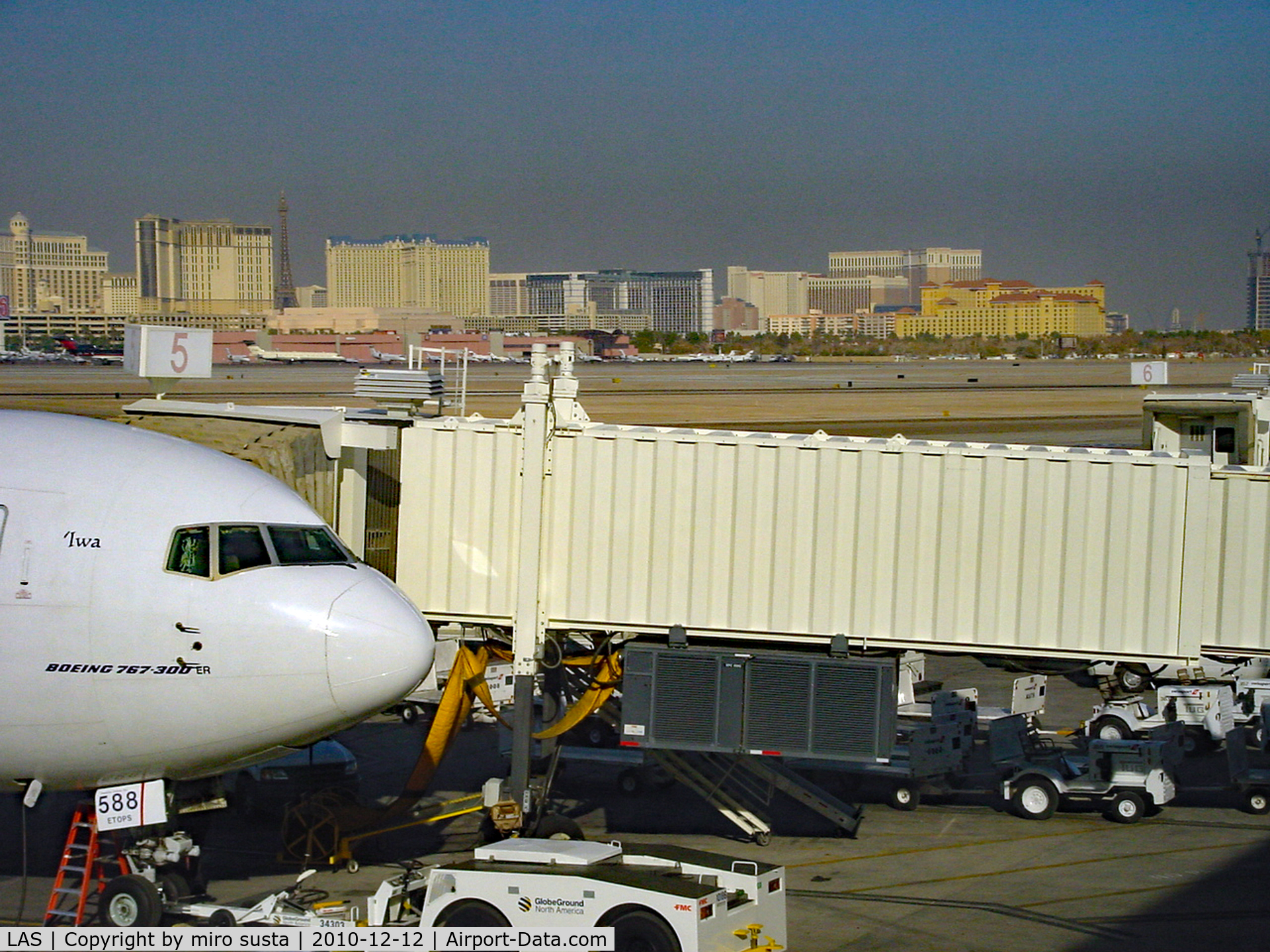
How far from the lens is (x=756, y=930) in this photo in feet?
48.6

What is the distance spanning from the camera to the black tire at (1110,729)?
26875 mm

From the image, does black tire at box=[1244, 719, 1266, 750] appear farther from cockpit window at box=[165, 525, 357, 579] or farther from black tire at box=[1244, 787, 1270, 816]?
cockpit window at box=[165, 525, 357, 579]

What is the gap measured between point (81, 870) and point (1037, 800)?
14.5 meters

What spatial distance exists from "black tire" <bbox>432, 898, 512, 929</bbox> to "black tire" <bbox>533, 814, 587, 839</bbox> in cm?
Result: 350

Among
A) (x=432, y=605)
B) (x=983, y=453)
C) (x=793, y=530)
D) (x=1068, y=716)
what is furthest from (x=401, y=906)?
(x=1068, y=716)

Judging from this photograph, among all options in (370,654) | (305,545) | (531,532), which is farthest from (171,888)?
(531,532)

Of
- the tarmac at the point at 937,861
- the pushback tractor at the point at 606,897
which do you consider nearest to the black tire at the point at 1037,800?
the tarmac at the point at 937,861

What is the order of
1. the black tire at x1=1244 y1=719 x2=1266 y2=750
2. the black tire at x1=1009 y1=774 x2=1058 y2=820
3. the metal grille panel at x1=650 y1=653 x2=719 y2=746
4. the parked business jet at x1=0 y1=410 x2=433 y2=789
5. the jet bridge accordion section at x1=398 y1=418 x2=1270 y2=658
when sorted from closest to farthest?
the parked business jet at x1=0 y1=410 x2=433 y2=789 < the metal grille panel at x1=650 y1=653 x2=719 y2=746 < the jet bridge accordion section at x1=398 y1=418 x2=1270 y2=658 < the black tire at x1=1009 y1=774 x2=1058 y2=820 < the black tire at x1=1244 y1=719 x2=1266 y2=750

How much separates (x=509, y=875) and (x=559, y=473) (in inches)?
280

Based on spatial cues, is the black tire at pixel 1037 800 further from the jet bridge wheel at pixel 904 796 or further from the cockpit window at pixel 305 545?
the cockpit window at pixel 305 545

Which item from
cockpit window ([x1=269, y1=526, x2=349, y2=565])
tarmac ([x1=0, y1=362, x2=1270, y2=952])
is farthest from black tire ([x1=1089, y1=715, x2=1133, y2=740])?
cockpit window ([x1=269, y1=526, x2=349, y2=565])

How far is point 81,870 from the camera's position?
14945mm

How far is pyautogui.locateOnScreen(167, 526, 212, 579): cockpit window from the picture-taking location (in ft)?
46.2

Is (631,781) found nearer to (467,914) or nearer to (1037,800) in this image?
(1037,800)
